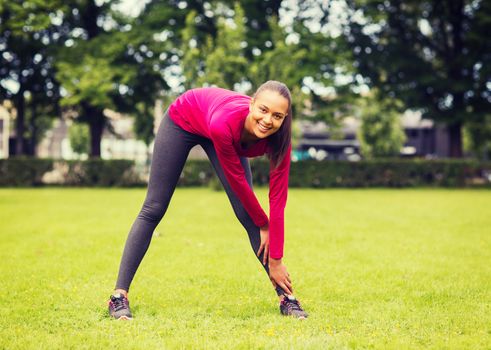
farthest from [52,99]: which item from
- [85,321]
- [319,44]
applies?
[85,321]

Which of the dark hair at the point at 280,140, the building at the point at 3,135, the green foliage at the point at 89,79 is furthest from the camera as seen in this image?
the building at the point at 3,135

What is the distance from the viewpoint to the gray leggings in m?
4.13

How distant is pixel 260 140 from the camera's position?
Answer: 150 inches

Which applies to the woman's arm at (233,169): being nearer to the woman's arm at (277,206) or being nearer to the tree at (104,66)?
the woman's arm at (277,206)

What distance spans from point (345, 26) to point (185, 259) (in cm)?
2548

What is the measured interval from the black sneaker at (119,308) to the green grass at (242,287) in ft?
0.24

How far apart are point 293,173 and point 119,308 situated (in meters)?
19.7

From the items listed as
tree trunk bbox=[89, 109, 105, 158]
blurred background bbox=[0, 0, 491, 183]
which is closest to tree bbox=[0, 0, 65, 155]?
blurred background bbox=[0, 0, 491, 183]

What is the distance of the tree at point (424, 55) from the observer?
2802cm

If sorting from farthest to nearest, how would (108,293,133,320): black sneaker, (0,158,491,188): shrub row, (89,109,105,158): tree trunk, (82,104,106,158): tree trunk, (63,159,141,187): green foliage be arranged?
(82,104,106,158): tree trunk < (89,109,105,158): tree trunk < (63,159,141,187): green foliage < (0,158,491,188): shrub row < (108,293,133,320): black sneaker

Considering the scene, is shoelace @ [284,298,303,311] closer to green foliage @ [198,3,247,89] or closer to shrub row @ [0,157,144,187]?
green foliage @ [198,3,247,89]

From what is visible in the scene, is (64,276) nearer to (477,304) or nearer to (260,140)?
(260,140)

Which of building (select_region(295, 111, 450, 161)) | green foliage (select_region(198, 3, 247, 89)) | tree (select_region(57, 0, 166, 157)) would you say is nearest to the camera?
green foliage (select_region(198, 3, 247, 89))

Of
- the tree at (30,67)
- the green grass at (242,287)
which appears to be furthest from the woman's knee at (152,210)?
the tree at (30,67)
